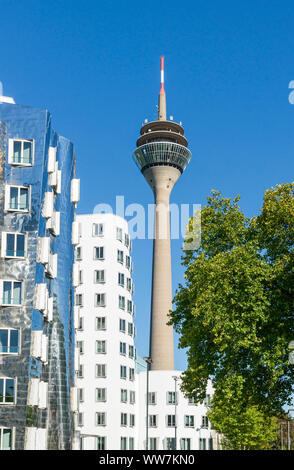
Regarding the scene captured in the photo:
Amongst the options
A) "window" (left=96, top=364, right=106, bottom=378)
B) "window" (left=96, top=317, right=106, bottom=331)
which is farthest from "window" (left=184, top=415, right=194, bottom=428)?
"window" (left=96, top=317, right=106, bottom=331)

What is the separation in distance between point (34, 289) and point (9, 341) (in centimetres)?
377

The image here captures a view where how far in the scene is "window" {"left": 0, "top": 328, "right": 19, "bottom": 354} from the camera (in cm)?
4044

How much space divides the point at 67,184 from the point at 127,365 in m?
29.2

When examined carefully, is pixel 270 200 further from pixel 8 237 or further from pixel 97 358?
pixel 97 358

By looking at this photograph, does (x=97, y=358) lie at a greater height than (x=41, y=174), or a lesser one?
lesser

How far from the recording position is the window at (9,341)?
133ft

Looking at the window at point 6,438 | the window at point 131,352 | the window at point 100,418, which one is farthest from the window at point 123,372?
the window at point 6,438

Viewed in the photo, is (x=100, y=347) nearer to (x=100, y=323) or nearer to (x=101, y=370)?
(x=101, y=370)

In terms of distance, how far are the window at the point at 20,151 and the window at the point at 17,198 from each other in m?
2.01

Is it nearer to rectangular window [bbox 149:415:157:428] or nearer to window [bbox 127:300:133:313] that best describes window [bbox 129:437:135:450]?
rectangular window [bbox 149:415:157:428]

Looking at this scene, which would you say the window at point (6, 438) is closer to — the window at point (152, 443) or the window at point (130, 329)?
the window at point (130, 329)

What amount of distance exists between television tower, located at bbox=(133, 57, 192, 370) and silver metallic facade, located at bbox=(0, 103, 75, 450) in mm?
48842

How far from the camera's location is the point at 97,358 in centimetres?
7238
